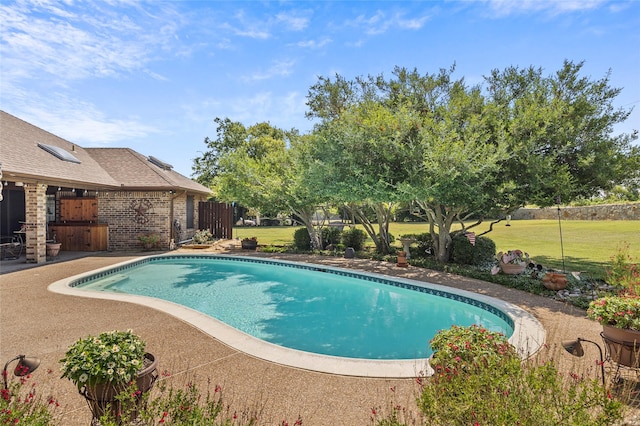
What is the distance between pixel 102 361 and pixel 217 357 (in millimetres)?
2198

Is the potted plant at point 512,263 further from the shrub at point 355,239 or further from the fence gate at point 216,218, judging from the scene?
the fence gate at point 216,218

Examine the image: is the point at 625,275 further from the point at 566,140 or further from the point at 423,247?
the point at 423,247

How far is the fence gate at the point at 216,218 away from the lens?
22.1 m

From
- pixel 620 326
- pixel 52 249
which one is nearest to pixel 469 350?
pixel 620 326

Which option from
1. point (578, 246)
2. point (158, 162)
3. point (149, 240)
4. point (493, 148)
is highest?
point (158, 162)

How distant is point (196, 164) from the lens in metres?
41.5

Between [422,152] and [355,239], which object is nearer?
[422,152]

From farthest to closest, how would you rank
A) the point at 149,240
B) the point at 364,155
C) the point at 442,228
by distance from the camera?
the point at 149,240, the point at 442,228, the point at 364,155

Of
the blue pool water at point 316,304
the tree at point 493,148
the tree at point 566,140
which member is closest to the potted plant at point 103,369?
the blue pool water at point 316,304

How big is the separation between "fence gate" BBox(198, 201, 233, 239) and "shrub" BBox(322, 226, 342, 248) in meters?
8.18

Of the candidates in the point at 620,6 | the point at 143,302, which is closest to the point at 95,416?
the point at 143,302

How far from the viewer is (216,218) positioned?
2252 cm

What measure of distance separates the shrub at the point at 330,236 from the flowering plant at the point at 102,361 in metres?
14.5

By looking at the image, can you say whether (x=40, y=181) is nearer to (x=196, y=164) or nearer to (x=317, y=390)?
(x=317, y=390)
